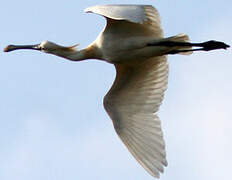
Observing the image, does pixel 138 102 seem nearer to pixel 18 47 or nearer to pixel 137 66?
pixel 137 66

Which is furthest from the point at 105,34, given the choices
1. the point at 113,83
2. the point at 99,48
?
the point at 113,83

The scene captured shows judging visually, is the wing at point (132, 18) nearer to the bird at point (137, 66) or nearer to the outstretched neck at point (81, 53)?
the bird at point (137, 66)

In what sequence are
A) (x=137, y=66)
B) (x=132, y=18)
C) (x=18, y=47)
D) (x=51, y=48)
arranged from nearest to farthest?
(x=132, y=18) → (x=51, y=48) → (x=137, y=66) → (x=18, y=47)

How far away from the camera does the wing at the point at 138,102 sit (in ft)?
56.6

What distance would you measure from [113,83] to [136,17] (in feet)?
10.9

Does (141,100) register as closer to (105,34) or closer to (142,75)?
(142,75)

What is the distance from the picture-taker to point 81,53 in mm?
17031

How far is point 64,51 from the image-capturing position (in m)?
17.3

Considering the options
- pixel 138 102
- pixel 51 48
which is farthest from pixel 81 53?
pixel 138 102

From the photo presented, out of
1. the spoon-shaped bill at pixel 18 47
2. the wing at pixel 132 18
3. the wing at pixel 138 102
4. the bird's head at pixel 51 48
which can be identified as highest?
the wing at pixel 132 18

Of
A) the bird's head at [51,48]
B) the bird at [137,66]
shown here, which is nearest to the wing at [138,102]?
the bird at [137,66]

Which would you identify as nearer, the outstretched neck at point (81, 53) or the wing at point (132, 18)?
the wing at point (132, 18)

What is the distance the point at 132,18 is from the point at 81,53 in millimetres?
2695

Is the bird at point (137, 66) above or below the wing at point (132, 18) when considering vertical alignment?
below
